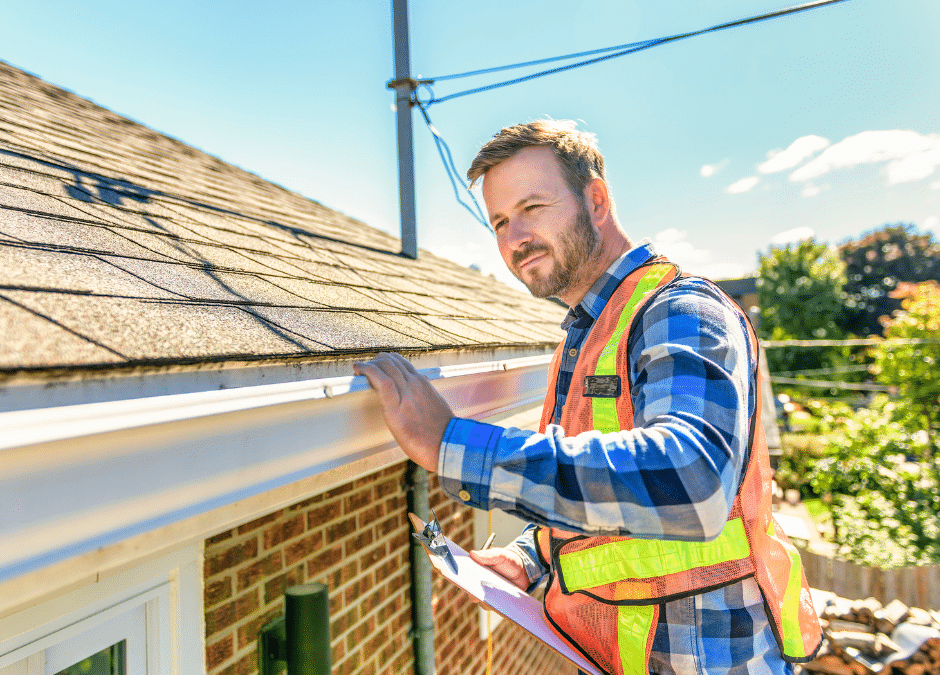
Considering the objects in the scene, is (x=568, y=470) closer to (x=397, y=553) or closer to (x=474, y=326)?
(x=474, y=326)

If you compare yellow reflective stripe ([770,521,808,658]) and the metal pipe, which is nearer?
yellow reflective stripe ([770,521,808,658])

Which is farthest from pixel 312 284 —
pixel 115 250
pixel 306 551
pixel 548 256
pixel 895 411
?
pixel 895 411

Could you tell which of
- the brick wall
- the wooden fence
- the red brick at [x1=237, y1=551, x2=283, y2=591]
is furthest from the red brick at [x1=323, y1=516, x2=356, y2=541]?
the wooden fence

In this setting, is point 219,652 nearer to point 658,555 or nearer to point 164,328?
point 164,328

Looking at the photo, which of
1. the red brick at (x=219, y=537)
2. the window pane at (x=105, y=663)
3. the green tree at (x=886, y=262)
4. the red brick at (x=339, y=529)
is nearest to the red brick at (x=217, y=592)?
the red brick at (x=219, y=537)

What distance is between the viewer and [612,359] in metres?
1.22

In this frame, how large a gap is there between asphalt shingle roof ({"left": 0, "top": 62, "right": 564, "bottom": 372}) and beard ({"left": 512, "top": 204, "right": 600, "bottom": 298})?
0.42m

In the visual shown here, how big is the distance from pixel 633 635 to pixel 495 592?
0.43 m

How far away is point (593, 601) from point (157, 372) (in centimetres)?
116

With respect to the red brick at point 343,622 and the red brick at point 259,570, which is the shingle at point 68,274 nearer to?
the red brick at point 259,570

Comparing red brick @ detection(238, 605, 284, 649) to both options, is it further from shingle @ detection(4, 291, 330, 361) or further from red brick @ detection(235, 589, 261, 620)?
shingle @ detection(4, 291, 330, 361)

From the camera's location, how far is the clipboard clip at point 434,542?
58.4 inches

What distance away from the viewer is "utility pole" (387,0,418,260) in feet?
12.4

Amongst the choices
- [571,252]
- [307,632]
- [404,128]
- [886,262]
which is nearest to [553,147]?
[571,252]
